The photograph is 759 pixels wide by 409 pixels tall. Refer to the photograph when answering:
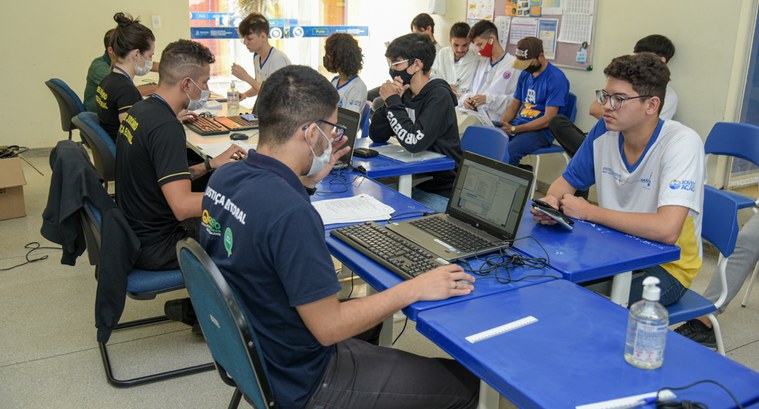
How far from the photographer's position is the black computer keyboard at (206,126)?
4.04 metres

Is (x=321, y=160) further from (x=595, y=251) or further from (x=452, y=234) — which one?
(x=595, y=251)

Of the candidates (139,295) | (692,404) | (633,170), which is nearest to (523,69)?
(633,170)

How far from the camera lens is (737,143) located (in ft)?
11.9

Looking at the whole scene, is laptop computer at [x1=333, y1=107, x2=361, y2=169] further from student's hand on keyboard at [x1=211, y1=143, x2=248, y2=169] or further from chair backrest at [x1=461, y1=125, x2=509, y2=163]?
chair backrest at [x1=461, y1=125, x2=509, y2=163]

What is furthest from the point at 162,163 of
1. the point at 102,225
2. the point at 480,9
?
the point at 480,9

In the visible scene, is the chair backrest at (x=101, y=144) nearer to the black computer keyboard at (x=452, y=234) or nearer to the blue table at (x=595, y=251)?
the black computer keyboard at (x=452, y=234)

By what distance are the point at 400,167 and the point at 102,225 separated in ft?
4.33

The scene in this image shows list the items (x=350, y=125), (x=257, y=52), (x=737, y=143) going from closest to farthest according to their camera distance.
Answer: (x=350, y=125) < (x=737, y=143) < (x=257, y=52)

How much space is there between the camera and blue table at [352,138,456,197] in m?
3.06

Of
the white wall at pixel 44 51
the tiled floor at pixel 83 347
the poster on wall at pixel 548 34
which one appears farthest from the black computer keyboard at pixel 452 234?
the white wall at pixel 44 51

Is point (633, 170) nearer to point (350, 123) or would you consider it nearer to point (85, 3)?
point (350, 123)

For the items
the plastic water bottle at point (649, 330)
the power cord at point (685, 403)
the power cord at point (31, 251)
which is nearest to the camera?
the power cord at point (685, 403)

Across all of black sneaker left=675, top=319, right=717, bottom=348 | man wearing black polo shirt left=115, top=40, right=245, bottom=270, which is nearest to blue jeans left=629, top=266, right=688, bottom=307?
black sneaker left=675, top=319, right=717, bottom=348

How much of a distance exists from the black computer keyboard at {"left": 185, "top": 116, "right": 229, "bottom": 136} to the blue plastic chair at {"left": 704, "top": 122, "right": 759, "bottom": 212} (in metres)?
2.80
